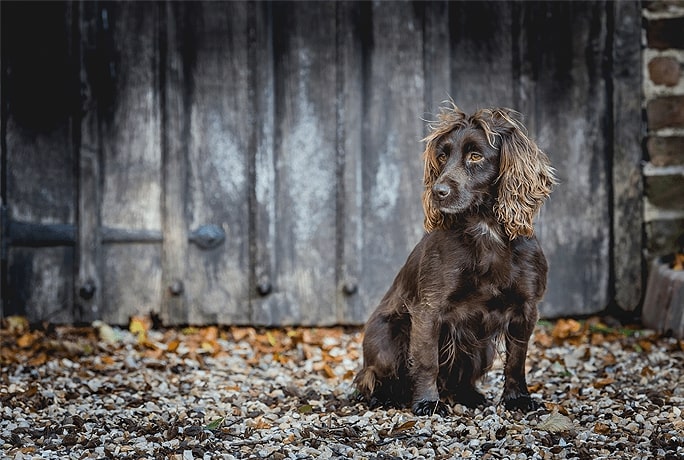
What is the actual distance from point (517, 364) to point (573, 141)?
6.50 feet

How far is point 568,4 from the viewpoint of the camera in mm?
4719

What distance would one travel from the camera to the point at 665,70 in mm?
4652

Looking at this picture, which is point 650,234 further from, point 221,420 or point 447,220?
point 221,420

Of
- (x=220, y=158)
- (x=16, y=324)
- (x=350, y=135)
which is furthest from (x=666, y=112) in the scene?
(x=16, y=324)

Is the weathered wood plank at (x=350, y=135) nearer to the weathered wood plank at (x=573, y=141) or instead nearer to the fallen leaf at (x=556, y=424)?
the weathered wood plank at (x=573, y=141)

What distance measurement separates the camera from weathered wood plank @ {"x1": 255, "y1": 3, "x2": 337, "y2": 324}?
4.67 m

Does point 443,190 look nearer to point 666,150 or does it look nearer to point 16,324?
point 666,150

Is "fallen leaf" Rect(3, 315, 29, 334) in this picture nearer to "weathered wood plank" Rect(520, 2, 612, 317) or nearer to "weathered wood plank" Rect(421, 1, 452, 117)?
"weathered wood plank" Rect(421, 1, 452, 117)

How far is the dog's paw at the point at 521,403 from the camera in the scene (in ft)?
10.2

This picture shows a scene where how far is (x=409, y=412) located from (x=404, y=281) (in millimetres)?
462

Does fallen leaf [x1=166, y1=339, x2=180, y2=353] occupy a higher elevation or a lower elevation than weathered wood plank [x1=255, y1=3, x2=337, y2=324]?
lower

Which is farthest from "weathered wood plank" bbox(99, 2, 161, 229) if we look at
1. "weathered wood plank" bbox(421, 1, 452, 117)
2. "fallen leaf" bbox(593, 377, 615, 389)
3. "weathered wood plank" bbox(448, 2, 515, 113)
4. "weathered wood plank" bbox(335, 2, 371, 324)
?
"fallen leaf" bbox(593, 377, 615, 389)

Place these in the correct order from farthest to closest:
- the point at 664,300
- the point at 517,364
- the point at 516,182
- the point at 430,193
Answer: the point at 664,300 → the point at 517,364 → the point at 430,193 → the point at 516,182

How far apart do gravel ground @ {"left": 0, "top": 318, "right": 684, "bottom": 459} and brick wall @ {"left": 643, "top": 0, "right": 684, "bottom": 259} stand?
1.98 feet
